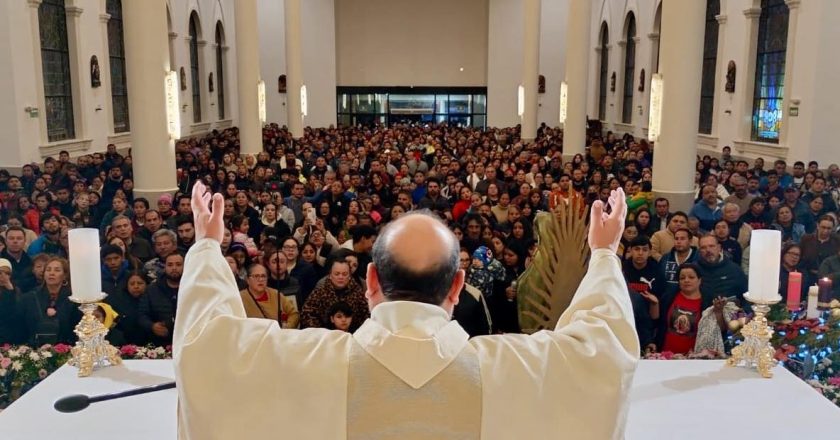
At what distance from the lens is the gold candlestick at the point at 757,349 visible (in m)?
3.97

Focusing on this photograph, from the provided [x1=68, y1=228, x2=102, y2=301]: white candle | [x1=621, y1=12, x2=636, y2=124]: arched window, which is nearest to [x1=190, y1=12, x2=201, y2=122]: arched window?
[x1=621, y1=12, x2=636, y2=124]: arched window

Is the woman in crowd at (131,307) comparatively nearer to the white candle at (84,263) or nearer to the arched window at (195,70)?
the white candle at (84,263)

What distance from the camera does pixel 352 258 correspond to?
24.5 feet

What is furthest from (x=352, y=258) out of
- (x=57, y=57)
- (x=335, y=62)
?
(x=335, y=62)

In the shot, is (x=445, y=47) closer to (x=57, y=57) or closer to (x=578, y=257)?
(x=57, y=57)

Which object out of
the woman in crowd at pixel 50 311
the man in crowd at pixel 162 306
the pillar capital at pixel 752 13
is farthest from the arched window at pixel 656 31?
the woman in crowd at pixel 50 311

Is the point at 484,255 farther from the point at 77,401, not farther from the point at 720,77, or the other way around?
the point at 720,77

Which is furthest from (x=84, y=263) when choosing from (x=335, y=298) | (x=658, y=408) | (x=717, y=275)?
(x=717, y=275)

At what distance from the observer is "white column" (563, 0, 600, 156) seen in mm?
19328

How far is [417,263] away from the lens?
2256 millimetres

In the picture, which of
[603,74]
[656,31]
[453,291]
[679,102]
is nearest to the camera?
[453,291]

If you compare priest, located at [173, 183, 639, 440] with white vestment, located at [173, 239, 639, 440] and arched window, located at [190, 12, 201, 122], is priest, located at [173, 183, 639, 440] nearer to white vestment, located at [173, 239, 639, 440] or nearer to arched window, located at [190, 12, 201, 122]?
white vestment, located at [173, 239, 639, 440]

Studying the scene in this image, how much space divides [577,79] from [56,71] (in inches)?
458

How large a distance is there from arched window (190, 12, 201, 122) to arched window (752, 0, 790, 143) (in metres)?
17.7
